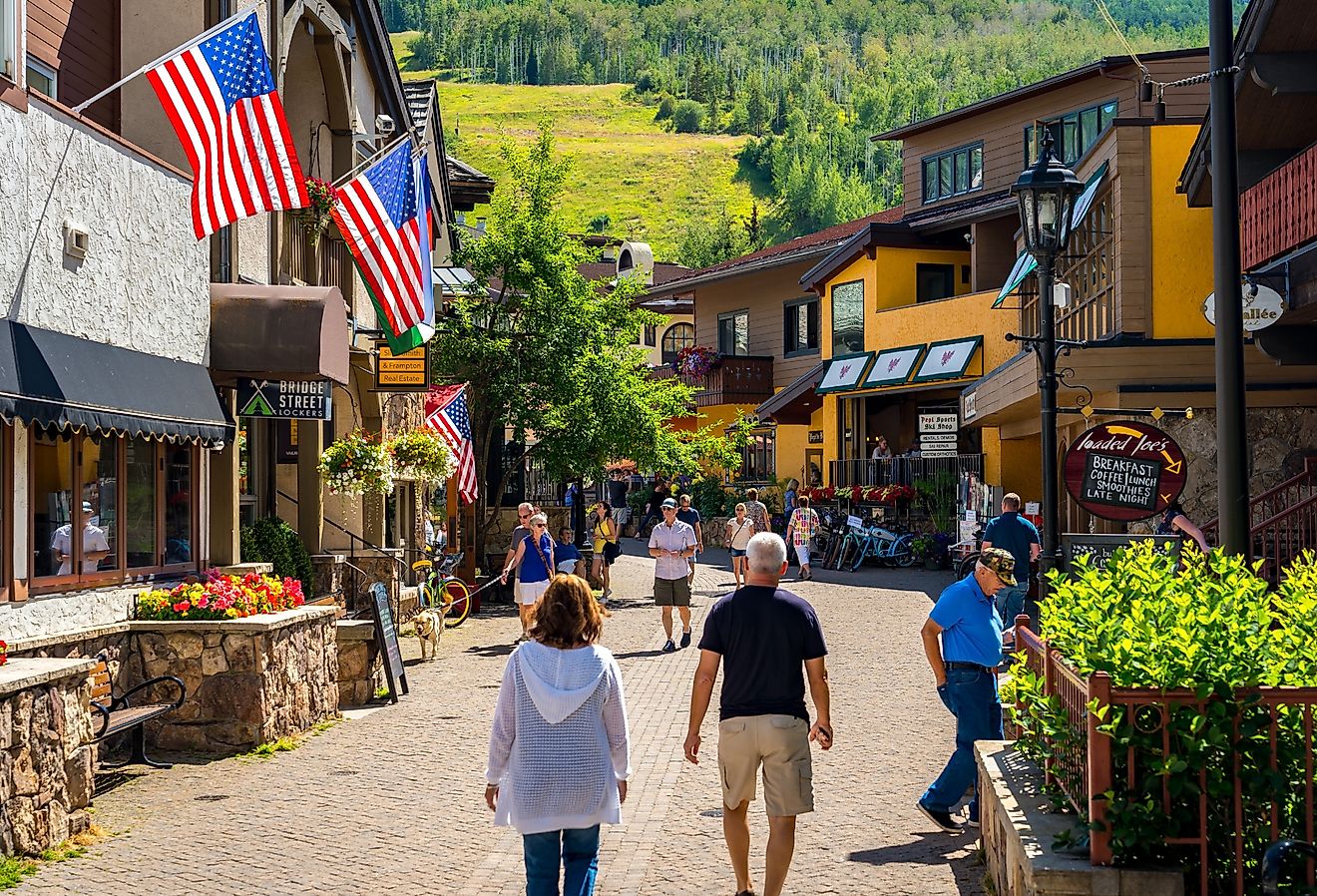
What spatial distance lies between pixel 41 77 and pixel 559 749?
30.2 ft

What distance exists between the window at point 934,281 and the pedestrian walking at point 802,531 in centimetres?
1066

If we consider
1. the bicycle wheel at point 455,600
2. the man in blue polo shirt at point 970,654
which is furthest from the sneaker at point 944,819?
the bicycle wheel at point 455,600

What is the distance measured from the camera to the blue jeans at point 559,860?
6.45 m

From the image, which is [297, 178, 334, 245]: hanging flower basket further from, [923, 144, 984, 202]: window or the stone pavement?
[923, 144, 984, 202]: window

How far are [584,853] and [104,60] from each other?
10.9 meters

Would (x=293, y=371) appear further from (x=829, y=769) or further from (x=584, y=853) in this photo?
(x=584, y=853)

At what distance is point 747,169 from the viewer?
17588 cm

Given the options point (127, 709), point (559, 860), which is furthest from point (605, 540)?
point (559, 860)

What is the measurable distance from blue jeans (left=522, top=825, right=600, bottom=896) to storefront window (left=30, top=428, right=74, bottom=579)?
6013 mm

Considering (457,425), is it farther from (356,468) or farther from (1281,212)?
(1281,212)

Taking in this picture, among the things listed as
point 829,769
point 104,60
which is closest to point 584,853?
point 829,769

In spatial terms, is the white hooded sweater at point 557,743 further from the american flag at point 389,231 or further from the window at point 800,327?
the window at point 800,327

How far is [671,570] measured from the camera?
1984cm

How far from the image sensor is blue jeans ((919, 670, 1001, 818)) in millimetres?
9039
